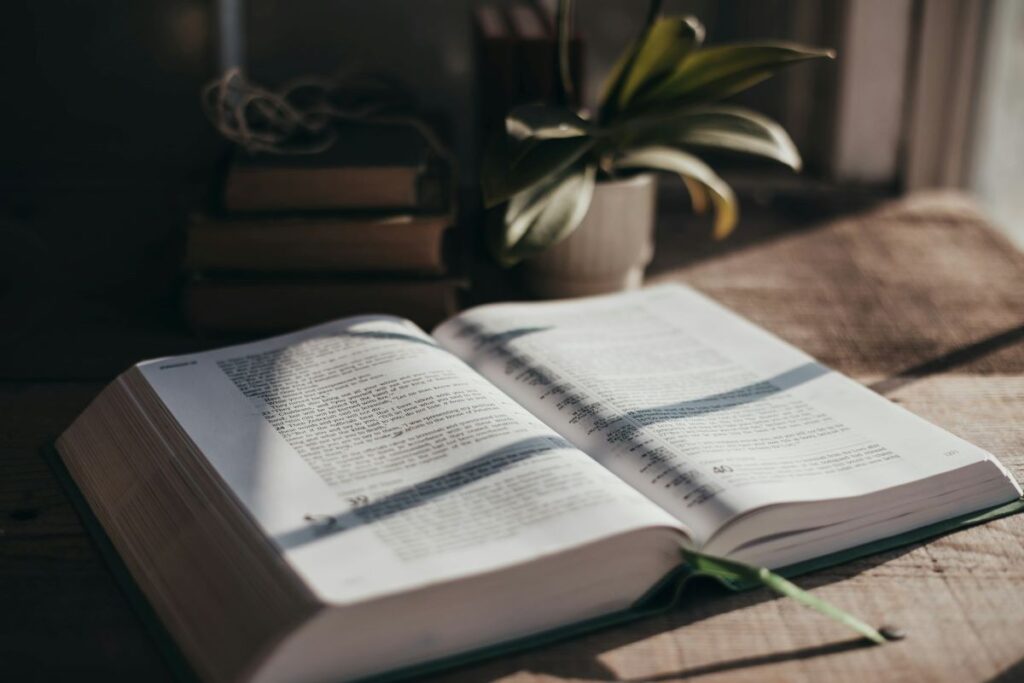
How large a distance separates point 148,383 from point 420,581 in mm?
246

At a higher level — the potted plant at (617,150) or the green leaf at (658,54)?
the green leaf at (658,54)

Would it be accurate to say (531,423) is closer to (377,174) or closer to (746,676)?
(746,676)

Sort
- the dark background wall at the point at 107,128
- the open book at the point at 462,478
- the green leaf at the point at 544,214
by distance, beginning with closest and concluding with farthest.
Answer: the open book at the point at 462,478, the green leaf at the point at 544,214, the dark background wall at the point at 107,128

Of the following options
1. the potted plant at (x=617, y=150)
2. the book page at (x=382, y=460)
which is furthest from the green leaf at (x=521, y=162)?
the book page at (x=382, y=460)

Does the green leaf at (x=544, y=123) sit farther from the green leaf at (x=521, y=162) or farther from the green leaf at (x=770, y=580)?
the green leaf at (x=770, y=580)

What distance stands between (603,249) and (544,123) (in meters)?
0.12

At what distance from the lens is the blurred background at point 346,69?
105 cm

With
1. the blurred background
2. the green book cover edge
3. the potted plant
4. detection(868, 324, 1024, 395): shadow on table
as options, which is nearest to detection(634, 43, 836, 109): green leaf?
the potted plant

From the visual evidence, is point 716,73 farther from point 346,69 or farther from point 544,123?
point 346,69

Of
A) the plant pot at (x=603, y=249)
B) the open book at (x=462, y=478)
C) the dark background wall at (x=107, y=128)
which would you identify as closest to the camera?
the open book at (x=462, y=478)

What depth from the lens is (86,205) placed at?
1.08 meters

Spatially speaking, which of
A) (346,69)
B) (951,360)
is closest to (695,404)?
(951,360)

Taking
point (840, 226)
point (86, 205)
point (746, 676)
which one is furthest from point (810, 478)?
point (86, 205)

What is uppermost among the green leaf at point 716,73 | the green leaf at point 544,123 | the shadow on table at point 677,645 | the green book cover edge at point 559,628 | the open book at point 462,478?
the green leaf at point 716,73
